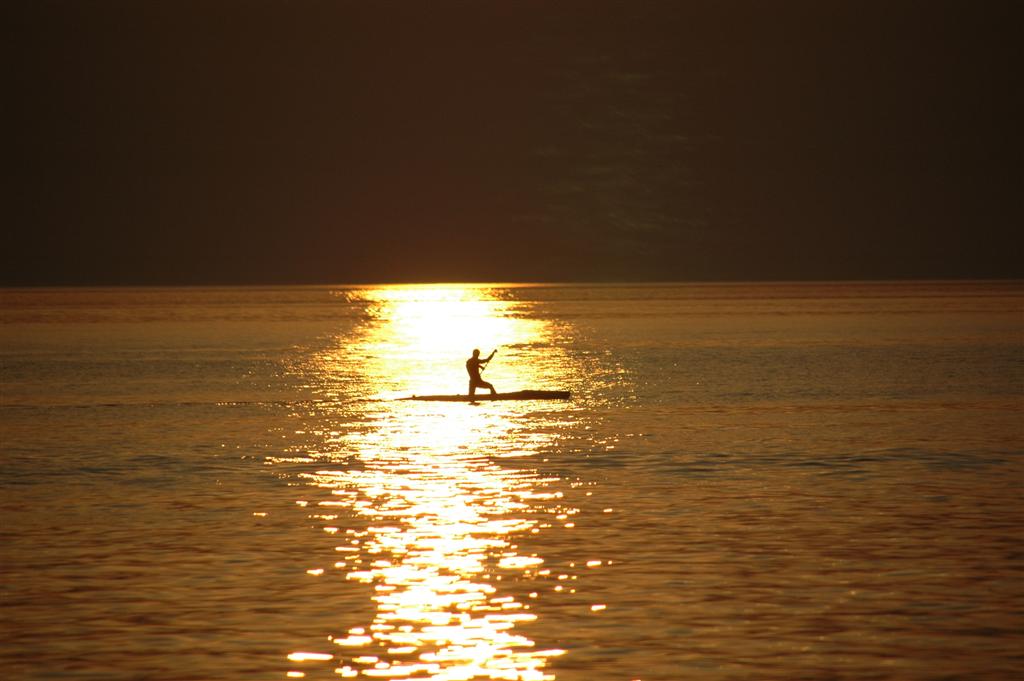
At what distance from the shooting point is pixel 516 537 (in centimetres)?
2058

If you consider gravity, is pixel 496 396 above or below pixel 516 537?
above

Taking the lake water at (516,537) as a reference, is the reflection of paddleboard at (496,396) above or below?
above

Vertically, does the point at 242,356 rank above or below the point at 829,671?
above

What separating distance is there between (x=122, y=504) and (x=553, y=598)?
10317 millimetres

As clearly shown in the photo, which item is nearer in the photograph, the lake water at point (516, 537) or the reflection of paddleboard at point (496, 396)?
the lake water at point (516, 537)

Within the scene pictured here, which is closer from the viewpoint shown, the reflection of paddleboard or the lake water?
the lake water

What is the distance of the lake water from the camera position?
1424cm

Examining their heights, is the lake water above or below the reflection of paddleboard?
below

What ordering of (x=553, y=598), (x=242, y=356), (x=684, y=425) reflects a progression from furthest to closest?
(x=242, y=356), (x=684, y=425), (x=553, y=598)

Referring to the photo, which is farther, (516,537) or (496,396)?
(496,396)

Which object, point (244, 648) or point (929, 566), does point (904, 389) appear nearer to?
point (929, 566)

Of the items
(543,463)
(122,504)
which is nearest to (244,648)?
(122,504)

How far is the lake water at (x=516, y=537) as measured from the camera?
14.2 m

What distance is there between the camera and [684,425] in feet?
127
